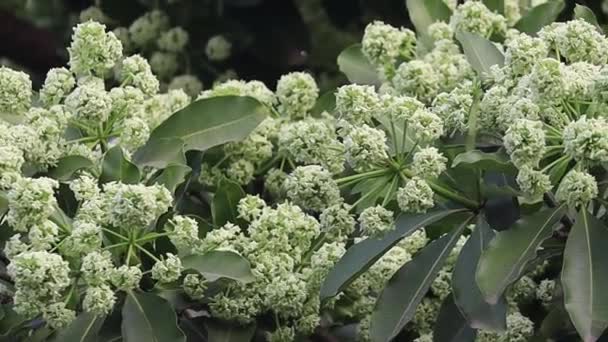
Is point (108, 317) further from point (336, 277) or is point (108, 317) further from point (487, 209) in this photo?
point (487, 209)

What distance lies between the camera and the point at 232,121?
226 centimetres

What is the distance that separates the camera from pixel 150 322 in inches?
74.6

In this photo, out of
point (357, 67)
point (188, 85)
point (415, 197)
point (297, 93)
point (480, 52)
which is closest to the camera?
point (415, 197)

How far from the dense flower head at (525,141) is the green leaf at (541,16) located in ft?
2.30

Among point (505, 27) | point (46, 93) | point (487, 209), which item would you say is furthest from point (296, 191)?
point (505, 27)

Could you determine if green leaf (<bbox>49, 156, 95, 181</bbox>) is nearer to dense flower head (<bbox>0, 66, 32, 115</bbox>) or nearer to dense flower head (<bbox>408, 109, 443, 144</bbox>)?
dense flower head (<bbox>0, 66, 32, 115</bbox>)

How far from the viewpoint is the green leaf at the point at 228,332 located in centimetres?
202

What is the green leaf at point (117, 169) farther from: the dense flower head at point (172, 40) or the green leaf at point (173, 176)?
the dense flower head at point (172, 40)

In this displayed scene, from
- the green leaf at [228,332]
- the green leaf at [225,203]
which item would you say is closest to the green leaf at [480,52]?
the green leaf at [225,203]

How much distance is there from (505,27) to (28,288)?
107cm

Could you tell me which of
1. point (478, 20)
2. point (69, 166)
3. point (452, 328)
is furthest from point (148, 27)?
point (452, 328)

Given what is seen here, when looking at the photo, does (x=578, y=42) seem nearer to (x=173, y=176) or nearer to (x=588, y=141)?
(x=588, y=141)

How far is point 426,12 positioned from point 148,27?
2.56 feet

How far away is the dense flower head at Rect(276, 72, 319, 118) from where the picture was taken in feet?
7.75
